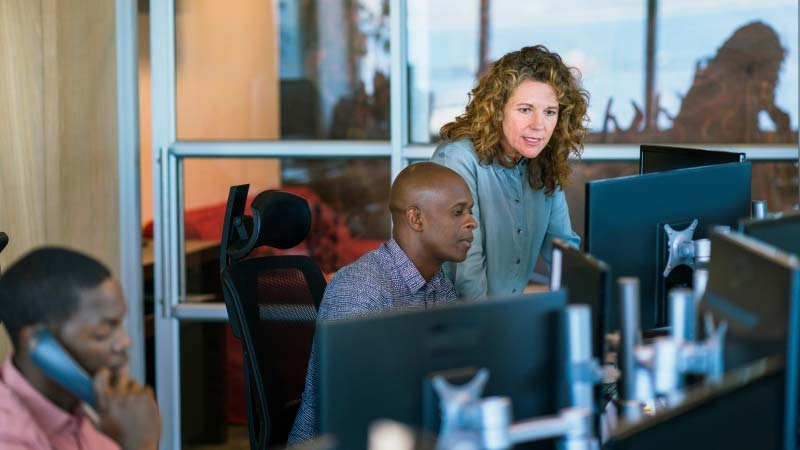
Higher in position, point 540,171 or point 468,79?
point 468,79

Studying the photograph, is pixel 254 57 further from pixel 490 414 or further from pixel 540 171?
pixel 490 414

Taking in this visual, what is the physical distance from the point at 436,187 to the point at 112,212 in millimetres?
1749

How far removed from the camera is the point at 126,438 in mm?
1655

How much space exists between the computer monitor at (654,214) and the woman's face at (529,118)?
2.11 ft

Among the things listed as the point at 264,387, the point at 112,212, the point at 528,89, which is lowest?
the point at 264,387

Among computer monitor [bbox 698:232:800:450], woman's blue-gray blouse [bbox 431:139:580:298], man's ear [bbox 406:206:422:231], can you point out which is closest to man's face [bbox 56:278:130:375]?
computer monitor [bbox 698:232:800:450]

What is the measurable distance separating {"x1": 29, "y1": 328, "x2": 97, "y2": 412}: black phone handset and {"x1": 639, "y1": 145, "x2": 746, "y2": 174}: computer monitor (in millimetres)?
1495

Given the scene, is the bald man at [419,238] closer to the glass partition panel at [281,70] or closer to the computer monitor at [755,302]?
the computer monitor at [755,302]

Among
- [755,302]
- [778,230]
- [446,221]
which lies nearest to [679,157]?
[446,221]

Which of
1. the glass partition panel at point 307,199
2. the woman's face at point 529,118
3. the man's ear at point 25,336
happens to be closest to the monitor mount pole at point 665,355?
the man's ear at point 25,336

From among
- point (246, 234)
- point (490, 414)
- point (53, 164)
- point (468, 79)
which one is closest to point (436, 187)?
point (246, 234)

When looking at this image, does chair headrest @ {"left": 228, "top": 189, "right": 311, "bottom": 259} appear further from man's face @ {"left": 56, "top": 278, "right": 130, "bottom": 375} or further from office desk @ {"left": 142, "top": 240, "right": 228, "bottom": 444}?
office desk @ {"left": 142, "top": 240, "right": 228, "bottom": 444}

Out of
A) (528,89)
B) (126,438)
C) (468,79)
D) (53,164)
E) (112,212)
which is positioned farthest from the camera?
(468,79)

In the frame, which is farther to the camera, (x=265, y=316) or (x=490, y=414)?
(x=265, y=316)
